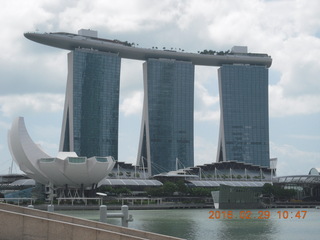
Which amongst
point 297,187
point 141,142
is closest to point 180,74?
point 141,142

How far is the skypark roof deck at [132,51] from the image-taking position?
6688 inches

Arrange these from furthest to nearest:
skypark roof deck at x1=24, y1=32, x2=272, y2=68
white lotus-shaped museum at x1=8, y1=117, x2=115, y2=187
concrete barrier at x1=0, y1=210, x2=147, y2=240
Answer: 1. skypark roof deck at x1=24, y1=32, x2=272, y2=68
2. white lotus-shaped museum at x1=8, y1=117, x2=115, y2=187
3. concrete barrier at x1=0, y1=210, x2=147, y2=240

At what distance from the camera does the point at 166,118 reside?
602 ft

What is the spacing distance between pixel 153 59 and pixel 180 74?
10.8 metres

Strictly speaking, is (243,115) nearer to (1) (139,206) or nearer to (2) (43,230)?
(1) (139,206)

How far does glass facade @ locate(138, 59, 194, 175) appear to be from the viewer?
18162cm

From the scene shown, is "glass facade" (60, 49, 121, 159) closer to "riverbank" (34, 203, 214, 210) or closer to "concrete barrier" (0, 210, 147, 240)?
"riverbank" (34, 203, 214, 210)

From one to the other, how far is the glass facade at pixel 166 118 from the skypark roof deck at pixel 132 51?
2.96 meters

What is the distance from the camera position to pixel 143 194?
14288 cm

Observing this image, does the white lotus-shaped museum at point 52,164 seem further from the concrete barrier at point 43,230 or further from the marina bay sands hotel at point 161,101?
the concrete barrier at point 43,230

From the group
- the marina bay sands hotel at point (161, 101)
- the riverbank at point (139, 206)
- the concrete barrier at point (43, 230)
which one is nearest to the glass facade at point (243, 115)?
the marina bay sands hotel at point (161, 101)

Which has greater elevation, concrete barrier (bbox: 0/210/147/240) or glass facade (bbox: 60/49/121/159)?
glass facade (bbox: 60/49/121/159)

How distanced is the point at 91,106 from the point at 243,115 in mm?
53461

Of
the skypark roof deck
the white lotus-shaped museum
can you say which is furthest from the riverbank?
the skypark roof deck
